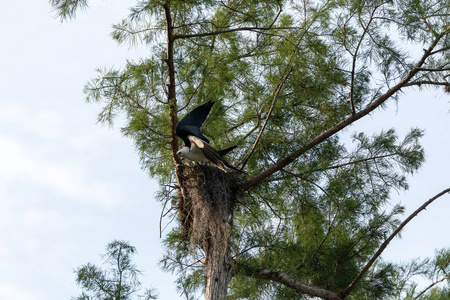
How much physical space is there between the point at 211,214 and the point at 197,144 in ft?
2.33

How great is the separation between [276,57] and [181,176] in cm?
163

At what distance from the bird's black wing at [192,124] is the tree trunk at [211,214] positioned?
0.32 metres

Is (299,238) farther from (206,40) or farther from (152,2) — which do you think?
(152,2)

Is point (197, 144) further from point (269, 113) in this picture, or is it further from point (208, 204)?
point (269, 113)

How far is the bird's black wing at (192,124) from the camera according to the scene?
488cm

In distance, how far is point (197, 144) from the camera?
15.1 ft

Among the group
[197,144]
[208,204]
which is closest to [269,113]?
[197,144]

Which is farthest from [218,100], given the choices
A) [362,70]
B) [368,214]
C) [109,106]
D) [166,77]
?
[368,214]

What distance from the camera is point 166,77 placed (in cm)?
561

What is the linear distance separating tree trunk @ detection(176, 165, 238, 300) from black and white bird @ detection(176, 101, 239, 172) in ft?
0.60

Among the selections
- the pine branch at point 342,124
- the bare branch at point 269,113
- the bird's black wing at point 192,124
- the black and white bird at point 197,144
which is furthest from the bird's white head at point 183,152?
the pine branch at point 342,124

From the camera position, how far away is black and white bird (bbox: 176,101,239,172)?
450 cm

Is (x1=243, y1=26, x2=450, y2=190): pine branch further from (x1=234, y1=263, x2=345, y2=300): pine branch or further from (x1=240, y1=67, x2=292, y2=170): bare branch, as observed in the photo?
(x1=234, y1=263, x2=345, y2=300): pine branch

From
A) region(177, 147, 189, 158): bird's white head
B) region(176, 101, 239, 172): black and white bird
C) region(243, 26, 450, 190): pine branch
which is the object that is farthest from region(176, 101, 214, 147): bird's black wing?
region(243, 26, 450, 190): pine branch
